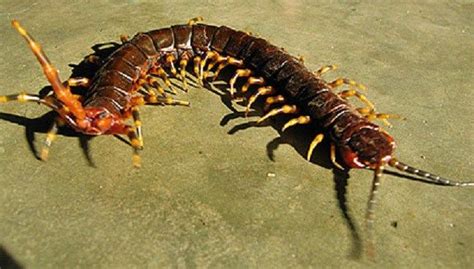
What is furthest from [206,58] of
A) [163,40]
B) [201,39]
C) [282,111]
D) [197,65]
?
[282,111]

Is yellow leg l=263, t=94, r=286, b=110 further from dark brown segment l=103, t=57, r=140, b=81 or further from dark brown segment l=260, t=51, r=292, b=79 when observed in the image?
dark brown segment l=103, t=57, r=140, b=81

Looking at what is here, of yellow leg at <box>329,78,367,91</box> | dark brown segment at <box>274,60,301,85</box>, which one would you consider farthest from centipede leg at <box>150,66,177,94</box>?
yellow leg at <box>329,78,367,91</box>

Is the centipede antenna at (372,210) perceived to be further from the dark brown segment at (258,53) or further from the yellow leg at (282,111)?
the dark brown segment at (258,53)

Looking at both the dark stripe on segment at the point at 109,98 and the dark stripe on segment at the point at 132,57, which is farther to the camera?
the dark stripe on segment at the point at 132,57

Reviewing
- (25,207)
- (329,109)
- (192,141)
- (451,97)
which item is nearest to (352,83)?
(329,109)

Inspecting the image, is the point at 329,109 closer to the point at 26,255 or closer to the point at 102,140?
the point at 102,140

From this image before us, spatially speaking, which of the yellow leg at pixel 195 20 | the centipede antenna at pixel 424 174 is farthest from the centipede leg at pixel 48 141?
the centipede antenna at pixel 424 174
